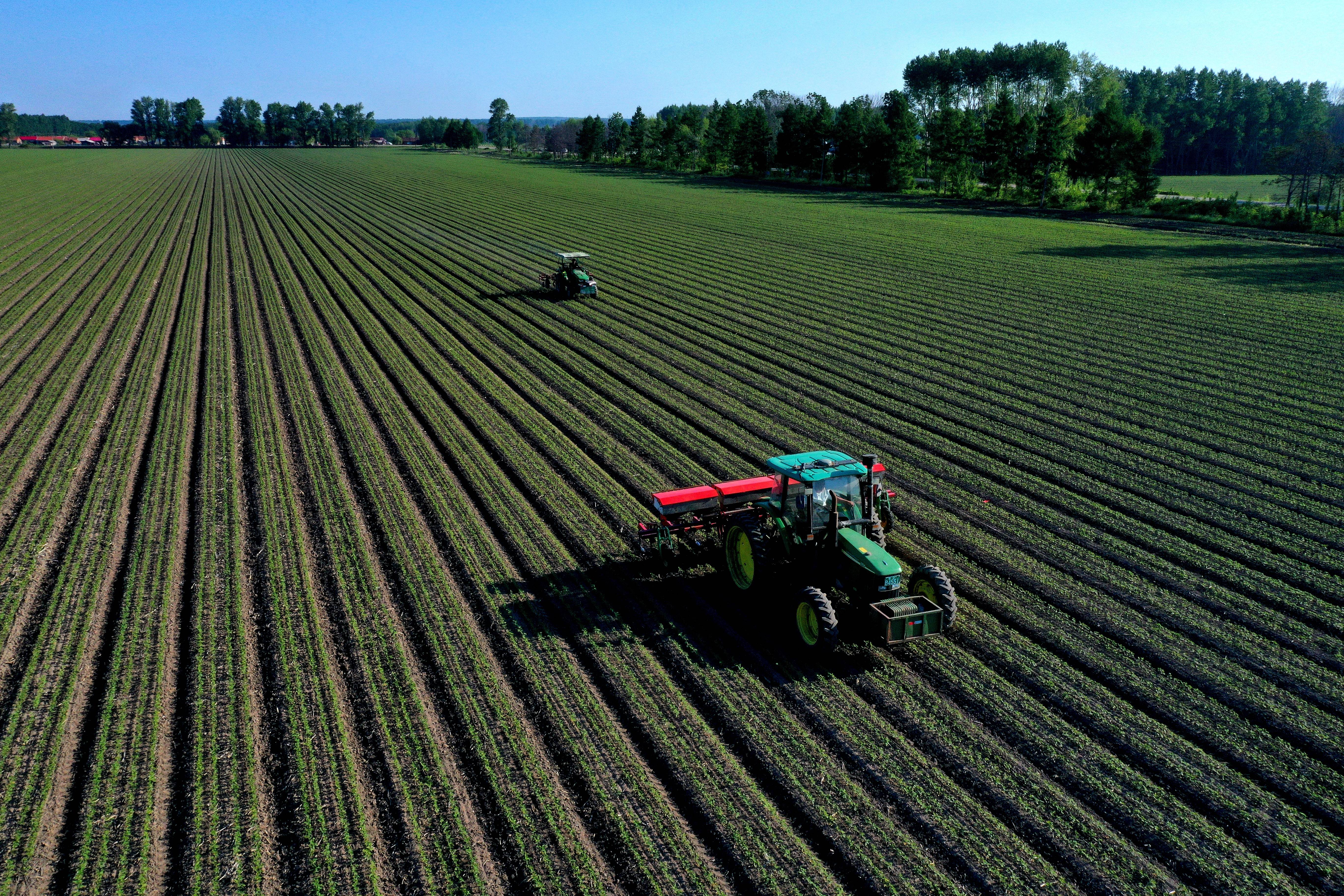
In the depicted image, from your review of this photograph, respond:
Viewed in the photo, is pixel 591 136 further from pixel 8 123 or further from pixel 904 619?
pixel 8 123

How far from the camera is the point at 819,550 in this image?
30.1 feet

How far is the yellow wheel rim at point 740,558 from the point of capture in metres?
9.76

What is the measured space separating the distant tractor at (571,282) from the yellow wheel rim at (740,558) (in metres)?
17.1

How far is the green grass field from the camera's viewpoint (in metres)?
59.9

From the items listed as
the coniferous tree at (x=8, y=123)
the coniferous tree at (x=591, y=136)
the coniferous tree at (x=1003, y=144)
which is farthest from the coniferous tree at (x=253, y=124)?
the coniferous tree at (x=1003, y=144)

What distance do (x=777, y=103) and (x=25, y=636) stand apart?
13352 centimetres

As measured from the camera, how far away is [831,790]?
7145 mm

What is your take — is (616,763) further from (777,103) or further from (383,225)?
(777,103)

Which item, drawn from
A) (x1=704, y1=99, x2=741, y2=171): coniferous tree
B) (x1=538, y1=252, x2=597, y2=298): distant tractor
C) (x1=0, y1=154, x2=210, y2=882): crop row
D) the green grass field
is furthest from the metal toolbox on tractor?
(x1=704, y1=99, x2=741, y2=171): coniferous tree

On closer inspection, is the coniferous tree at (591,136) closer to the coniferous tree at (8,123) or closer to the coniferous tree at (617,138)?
the coniferous tree at (617,138)

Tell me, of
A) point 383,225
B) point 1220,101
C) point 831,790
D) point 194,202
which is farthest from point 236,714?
point 1220,101

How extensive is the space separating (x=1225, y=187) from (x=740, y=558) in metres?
82.7

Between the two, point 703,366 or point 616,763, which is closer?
point 616,763

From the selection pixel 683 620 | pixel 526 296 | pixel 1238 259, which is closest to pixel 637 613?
pixel 683 620
